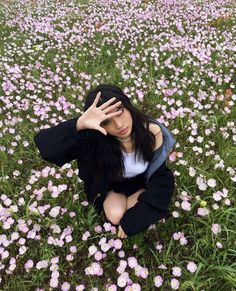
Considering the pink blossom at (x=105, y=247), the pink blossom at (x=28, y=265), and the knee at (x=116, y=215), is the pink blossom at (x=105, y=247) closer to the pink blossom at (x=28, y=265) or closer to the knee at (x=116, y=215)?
the knee at (x=116, y=215)

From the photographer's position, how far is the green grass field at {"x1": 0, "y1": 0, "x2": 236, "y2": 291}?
3.30m

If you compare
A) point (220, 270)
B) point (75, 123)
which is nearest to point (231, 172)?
point (220, 270)

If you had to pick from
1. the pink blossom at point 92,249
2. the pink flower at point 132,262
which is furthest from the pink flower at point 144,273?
the pink blossom at point 92,249

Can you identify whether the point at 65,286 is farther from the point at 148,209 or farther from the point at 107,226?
the point at 148,209

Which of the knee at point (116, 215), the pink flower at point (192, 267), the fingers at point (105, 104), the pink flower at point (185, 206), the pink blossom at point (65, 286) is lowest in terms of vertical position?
the pink blossom at point (65, 286)

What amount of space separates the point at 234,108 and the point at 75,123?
2981 mm

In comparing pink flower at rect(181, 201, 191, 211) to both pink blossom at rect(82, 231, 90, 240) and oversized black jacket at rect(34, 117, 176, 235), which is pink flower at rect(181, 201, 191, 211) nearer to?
oversized black jacket at rect(34, 117, 176, 235)

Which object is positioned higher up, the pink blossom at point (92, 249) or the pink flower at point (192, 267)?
the pink flower at point (192, 267)

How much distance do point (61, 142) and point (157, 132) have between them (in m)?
0.84

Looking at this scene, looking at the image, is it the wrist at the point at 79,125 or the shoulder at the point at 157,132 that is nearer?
the wrist at the point at 79,125

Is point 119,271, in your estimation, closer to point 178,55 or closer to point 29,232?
point 29,232

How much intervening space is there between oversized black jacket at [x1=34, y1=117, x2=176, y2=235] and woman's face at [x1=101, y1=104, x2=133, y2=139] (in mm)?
198

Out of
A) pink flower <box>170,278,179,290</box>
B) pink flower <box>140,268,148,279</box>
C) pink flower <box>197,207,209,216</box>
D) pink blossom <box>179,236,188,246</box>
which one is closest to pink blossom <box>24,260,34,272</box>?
pink flower <box>140,268,148,279</box>

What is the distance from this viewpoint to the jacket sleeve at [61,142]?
9.87 feet
